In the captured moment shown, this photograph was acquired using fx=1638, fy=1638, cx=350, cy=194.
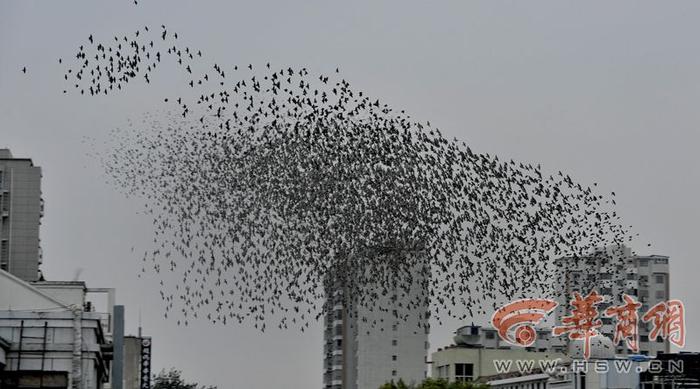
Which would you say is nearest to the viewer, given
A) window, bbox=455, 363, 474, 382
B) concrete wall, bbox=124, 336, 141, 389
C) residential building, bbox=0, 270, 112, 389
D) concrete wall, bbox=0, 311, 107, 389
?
residential building, bbox=0, 270, 112, 389

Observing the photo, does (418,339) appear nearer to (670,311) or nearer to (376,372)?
(376,372)

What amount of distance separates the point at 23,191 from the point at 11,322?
4546cm

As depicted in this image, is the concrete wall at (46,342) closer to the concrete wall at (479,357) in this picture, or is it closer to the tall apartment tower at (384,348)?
the concrete wall at (479,357)

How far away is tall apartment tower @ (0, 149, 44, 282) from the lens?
294ft

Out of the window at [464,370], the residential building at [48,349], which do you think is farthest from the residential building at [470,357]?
the residential building at [48,349]

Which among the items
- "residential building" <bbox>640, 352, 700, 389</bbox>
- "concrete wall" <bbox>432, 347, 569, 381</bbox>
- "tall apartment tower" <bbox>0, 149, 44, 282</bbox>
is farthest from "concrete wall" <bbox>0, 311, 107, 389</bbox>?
"concrete wall" <bbox>432, 347, 569, 381</bbox>

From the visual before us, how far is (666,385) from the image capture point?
110 meters

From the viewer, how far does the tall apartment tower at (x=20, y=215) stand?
8950cm

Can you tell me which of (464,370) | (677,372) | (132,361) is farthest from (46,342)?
(464,370)

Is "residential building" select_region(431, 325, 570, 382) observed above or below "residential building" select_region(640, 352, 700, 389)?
above

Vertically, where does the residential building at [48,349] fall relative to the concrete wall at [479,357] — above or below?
below

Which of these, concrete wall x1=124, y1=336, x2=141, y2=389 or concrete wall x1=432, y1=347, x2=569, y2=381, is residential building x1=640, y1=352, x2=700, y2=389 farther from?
concrete wall x1=432, y1=347, x2=569, y2=381

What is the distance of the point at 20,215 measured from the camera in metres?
91.4

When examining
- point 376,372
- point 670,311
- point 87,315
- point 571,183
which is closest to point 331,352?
point 376,372
